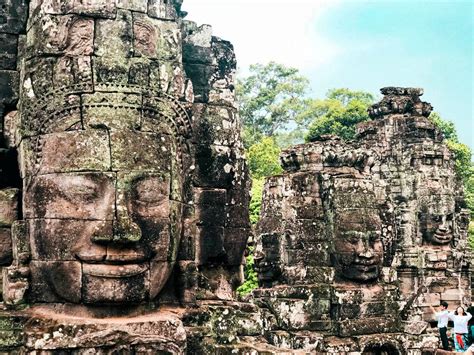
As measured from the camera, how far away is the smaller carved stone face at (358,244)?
12758 millimetres

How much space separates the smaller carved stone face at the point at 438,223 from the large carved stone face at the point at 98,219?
1715 cm

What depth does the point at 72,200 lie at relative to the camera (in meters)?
5.64

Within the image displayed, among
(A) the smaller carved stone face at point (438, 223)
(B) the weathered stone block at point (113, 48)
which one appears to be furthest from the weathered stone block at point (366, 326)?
(A) the smaller carved stone face at point (438, 223)

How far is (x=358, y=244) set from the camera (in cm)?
1277

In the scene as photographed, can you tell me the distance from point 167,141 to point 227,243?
1.52m

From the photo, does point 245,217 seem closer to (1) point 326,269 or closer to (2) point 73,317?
(2) point 73,317

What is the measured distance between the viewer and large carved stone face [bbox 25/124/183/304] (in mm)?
5574

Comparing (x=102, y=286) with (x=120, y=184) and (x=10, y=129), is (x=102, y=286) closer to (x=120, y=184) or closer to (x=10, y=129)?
(x=120, y=184)

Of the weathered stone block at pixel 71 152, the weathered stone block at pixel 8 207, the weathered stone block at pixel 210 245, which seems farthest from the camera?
the weathered stone block at pixel 210 245

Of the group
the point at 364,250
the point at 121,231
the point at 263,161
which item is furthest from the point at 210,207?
the point at 263,161

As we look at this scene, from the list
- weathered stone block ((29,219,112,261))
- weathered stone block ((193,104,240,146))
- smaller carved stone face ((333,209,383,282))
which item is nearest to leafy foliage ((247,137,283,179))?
smaller carved stone face ((333,209,383,282))

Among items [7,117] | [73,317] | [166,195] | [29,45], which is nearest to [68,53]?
[29,45]

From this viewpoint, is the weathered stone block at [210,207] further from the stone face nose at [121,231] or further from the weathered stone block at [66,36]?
the weathered stone block at [66,36]

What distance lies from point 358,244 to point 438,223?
9.83 m
